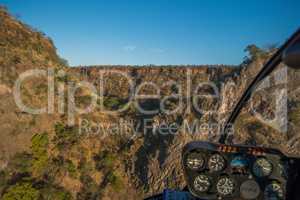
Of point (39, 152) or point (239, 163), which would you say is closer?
point (239, 163)

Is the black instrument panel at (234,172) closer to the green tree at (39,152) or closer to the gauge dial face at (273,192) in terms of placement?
the gauge dial face at (273,192)

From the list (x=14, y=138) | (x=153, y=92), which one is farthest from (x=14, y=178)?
(x=153, y=92)

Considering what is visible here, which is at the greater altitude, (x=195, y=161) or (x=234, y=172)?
(x=195, y=161)

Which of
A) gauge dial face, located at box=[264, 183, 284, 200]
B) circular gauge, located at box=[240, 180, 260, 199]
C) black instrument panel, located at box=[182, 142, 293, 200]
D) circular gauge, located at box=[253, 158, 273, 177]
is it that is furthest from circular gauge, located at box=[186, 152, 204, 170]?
gauge dial face, located at box=[264, 183, 284, 200]

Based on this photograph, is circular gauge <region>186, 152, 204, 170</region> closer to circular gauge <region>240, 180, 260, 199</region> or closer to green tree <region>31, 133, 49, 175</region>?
circular gauge <region>240, 180, 260, 199</region>

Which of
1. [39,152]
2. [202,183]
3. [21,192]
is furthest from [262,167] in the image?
[39,152]

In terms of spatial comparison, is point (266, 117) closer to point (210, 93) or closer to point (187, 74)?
point (210, 93)

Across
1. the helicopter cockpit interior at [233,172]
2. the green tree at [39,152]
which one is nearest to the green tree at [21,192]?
the green tree at [39,152]

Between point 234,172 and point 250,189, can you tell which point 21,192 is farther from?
point 250,189

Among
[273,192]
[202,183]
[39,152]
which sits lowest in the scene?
[39,152]
